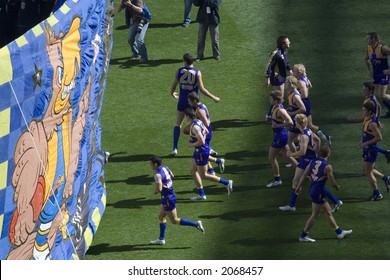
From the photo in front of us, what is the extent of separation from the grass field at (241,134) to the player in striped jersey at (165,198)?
0.37 meters

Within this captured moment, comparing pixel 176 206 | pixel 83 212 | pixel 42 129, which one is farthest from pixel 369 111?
pixel 42 129

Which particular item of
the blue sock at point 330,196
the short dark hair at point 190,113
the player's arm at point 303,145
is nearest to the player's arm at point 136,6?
the short dark hair at point 190,113

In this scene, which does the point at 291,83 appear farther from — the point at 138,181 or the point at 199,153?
the point at 138,181

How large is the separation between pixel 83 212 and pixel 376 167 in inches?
262

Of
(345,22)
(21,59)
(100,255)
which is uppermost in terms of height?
(21,59)

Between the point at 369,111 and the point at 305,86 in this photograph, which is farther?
the point at 305,86

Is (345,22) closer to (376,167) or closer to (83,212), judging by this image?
(376,167)

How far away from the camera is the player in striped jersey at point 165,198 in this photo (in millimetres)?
21875

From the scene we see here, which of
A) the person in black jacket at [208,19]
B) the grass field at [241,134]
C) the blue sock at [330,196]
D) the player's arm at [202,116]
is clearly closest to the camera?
the blue sock at [330,196]

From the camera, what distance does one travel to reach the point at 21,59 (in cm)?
1705

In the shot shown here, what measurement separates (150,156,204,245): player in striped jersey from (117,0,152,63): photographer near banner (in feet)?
27.9

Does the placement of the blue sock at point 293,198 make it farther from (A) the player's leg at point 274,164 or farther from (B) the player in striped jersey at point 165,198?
(B) the player in striped jersey at point 165,198

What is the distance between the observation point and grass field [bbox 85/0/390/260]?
73.7ft

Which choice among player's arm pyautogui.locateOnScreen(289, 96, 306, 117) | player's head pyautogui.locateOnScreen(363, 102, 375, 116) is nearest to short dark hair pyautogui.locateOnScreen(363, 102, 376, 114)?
player's head pyautogui.locateOnScreen(363, 102, 375, 116)
